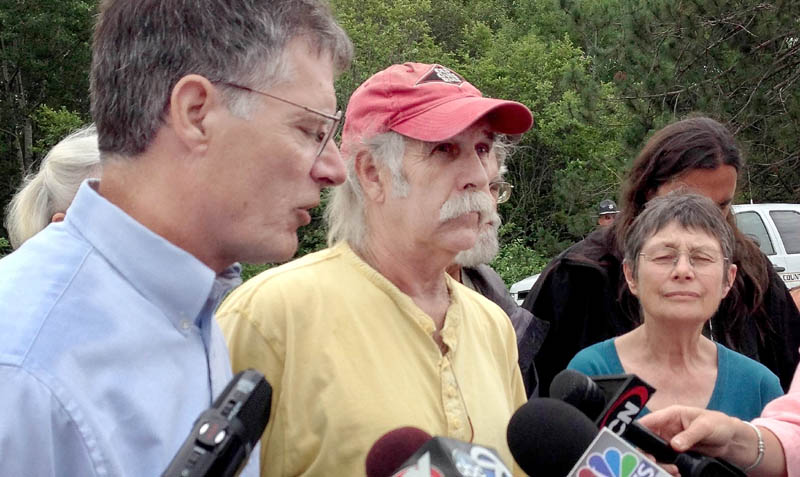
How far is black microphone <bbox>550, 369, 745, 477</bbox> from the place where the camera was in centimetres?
201

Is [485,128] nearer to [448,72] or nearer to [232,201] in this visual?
[448,72]

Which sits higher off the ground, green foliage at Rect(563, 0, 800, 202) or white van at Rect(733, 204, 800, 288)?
green foliage at Rect(563, 0, 800, 202)

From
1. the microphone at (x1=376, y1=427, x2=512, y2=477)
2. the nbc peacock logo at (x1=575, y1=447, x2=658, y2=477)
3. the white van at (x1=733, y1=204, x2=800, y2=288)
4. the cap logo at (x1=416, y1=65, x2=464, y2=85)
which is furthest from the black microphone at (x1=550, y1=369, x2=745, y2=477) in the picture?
the white van at (x1=733, y1=204, x2=800, y2=288)

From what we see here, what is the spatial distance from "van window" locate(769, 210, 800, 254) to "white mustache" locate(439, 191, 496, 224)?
11.8 metres

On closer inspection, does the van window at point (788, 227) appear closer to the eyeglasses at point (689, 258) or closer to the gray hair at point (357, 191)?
the eyeglasses at point (689, 258)

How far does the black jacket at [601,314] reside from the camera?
3.83 meters

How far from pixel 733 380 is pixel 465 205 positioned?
4.12 feet

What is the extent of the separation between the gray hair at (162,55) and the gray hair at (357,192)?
83 centimetres

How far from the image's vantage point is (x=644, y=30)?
582 inches

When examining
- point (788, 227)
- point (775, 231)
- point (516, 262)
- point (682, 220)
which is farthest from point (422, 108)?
point (516, 262)

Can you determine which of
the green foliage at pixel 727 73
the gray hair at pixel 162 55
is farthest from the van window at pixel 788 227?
the gray hair at pixel 162 55

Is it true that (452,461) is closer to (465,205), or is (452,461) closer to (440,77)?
(465,205)

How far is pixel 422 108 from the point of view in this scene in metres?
2.60

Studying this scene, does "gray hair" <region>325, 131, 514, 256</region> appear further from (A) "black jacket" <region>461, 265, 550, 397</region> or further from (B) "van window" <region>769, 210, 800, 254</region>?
(B) "van window" <region>769, 210, 800, 254</region>
